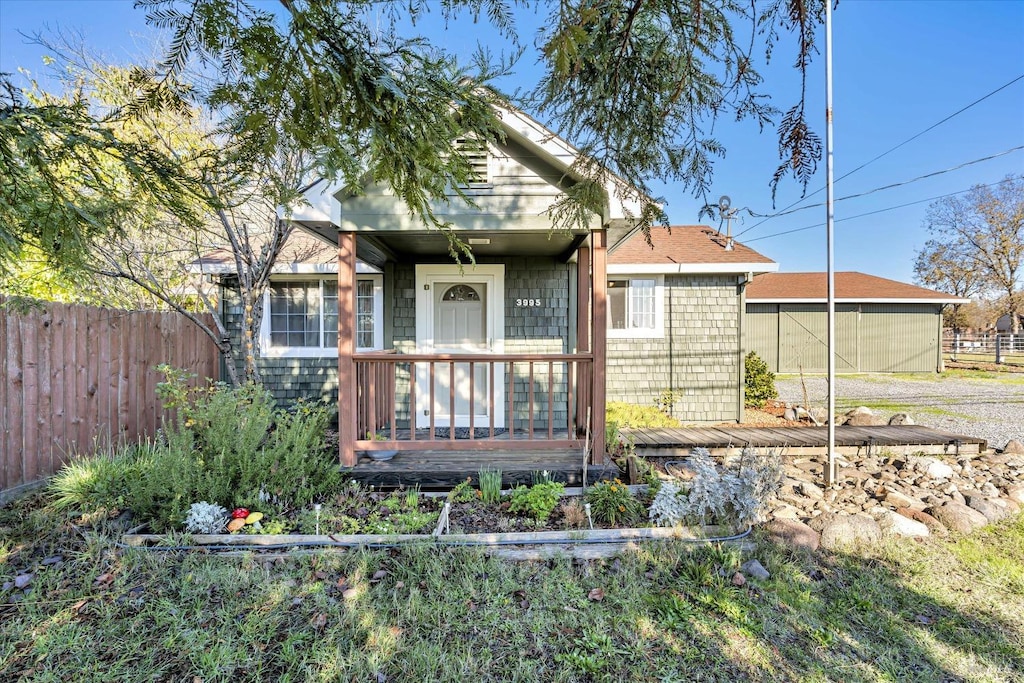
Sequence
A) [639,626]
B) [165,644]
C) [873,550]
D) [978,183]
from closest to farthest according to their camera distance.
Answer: [165,644] < [639,626] < [873,550] < [978,183]

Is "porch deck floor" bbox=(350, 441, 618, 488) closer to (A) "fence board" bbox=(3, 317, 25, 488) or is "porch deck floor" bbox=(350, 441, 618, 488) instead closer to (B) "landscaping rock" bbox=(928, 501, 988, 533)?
(B) "landscaping rock" bbox=(928, 501, 988, 533)

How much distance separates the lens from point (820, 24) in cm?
182

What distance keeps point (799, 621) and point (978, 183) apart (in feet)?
84.8

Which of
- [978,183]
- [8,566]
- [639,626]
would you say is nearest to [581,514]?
[639,626]

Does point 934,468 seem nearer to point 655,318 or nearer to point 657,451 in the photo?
point 657,451

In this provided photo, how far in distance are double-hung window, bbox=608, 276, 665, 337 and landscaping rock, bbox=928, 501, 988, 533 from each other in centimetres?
457

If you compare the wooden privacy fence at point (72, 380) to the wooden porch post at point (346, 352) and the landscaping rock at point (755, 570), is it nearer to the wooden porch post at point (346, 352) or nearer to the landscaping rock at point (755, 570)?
the wooden porch post at point (346, 352)

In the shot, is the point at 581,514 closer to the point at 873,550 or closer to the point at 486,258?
the point at 873,550

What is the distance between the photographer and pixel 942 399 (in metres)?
11.3

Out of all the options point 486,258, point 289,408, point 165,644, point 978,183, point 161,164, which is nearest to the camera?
point 161,164

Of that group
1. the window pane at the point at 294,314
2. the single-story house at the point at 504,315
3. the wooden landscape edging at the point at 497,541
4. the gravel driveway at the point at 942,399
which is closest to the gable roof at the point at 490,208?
the single-story house at the point at 504,315

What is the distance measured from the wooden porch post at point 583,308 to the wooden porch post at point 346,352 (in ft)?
8.02

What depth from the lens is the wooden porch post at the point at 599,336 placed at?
449cm

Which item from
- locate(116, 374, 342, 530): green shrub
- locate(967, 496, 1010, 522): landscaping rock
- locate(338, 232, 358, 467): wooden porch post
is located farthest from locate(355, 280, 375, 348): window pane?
locate(967, 496, 1010, 522): landscaping rock
